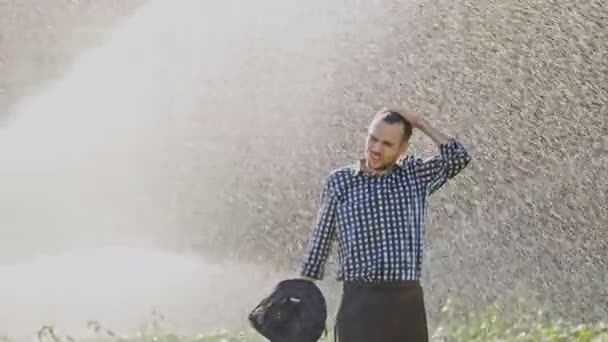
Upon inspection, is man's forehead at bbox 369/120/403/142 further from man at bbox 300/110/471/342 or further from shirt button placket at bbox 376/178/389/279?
shirt button placket at bbox 376/178/389/279

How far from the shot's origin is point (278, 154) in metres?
11.3

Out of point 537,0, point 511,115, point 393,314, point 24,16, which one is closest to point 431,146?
point 511,115

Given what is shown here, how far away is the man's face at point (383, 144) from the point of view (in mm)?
5129

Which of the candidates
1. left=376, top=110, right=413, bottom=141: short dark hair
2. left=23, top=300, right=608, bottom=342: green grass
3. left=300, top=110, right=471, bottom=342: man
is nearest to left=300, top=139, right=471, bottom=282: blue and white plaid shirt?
left=300, top=110, right=471, bottom=342: man

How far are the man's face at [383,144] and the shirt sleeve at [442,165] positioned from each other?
136 mm

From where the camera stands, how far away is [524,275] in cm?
947

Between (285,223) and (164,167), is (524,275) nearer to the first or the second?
(285,223)

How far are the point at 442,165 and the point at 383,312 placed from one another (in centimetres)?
54

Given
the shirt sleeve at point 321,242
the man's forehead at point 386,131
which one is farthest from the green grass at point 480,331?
the man's forehead at point 386,131

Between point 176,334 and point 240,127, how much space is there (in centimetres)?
438

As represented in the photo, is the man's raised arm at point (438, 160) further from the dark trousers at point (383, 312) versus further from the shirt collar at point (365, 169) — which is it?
the dark trousers at point (383, 312)

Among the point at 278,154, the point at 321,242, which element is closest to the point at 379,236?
the point at 321,242

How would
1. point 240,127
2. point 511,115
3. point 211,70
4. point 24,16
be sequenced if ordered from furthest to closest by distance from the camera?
1. point 24,16
2. point 211,70
3. point 240,127
4. point 511,115

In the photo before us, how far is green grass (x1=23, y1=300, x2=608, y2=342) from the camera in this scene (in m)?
7.45
